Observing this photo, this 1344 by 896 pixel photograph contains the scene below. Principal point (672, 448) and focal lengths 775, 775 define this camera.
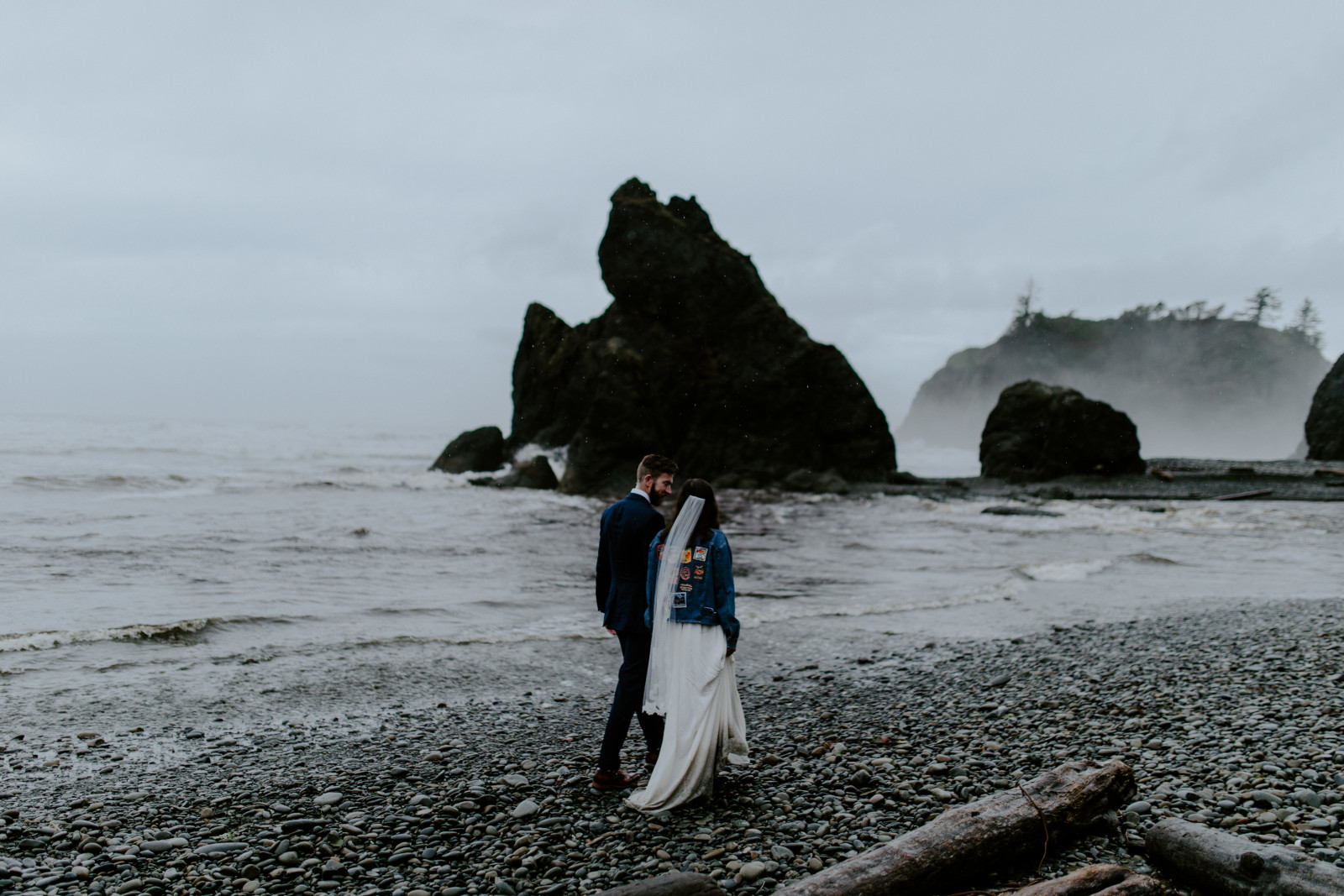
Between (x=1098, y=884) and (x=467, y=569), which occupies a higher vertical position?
(x=1098, y=884)

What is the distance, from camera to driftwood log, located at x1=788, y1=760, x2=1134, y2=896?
338 cm

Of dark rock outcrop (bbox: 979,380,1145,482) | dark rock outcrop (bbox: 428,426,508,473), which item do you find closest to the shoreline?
dark rock outcrop (bbox: 979,380,1145,482)

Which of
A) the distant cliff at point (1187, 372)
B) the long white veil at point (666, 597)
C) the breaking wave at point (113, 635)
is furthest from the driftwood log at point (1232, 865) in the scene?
the distant cliff at point (1187, 372)

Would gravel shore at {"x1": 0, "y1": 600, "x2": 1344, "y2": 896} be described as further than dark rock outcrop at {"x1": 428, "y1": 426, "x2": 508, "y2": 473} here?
No

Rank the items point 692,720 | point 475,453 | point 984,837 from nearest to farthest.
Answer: point 984,837, point 692,720, point 475,453

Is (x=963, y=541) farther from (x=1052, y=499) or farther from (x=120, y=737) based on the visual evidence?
(x=120, y=737)

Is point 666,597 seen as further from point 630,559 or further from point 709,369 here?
point 709,369

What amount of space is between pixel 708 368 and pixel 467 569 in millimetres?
30006

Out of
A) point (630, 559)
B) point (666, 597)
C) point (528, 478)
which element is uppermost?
point (630, 559)

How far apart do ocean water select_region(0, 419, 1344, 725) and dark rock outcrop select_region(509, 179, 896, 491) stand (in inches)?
481

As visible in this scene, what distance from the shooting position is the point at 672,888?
3365 mm

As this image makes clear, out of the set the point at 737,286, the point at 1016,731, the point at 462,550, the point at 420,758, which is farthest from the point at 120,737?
the point at 737,286

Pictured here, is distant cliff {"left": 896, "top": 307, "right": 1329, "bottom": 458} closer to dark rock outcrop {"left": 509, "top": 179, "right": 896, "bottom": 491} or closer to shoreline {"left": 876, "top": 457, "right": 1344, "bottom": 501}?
shoreline {"left": 876, "top": 457, "right": 1344, "bottom": 501}

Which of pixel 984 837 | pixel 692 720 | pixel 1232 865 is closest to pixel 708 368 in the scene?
pixel 692 720
